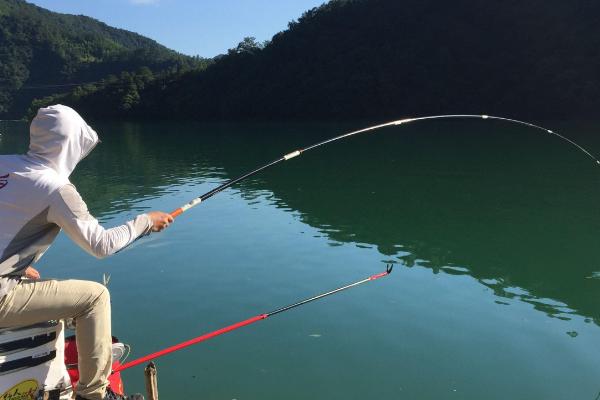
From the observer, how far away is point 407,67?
6812 centimetres

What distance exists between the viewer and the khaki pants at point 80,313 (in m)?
3.00

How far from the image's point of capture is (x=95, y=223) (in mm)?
3018

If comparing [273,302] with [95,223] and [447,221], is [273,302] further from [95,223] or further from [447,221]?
[447,221]

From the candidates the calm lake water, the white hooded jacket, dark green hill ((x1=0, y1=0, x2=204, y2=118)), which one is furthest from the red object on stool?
dark green hill ((x1=0, y1=0, x2=204, y2=118))

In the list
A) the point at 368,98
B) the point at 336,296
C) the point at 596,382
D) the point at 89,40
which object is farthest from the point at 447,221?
the point at 89,40

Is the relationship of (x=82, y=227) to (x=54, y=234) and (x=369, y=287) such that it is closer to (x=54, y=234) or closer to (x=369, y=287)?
(x=54, y=234)

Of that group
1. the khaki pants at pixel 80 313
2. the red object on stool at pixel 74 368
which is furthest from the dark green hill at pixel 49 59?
the khaki pants at pixel 80 313

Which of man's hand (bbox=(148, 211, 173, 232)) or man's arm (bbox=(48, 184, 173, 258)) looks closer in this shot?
man's arm (bbox=(48, 184, 173, 258))

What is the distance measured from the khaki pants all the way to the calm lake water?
2277mm

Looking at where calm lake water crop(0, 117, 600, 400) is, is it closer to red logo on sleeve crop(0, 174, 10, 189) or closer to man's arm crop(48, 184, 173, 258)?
man's arm crop(48, 184, 173, 258)

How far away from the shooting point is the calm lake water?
573 centimetres

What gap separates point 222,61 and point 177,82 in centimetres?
853

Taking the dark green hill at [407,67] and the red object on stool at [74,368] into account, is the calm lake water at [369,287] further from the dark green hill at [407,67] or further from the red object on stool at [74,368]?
the dark green hill at [407,67]

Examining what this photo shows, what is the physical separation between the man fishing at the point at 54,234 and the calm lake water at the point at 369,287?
94.1 inches
